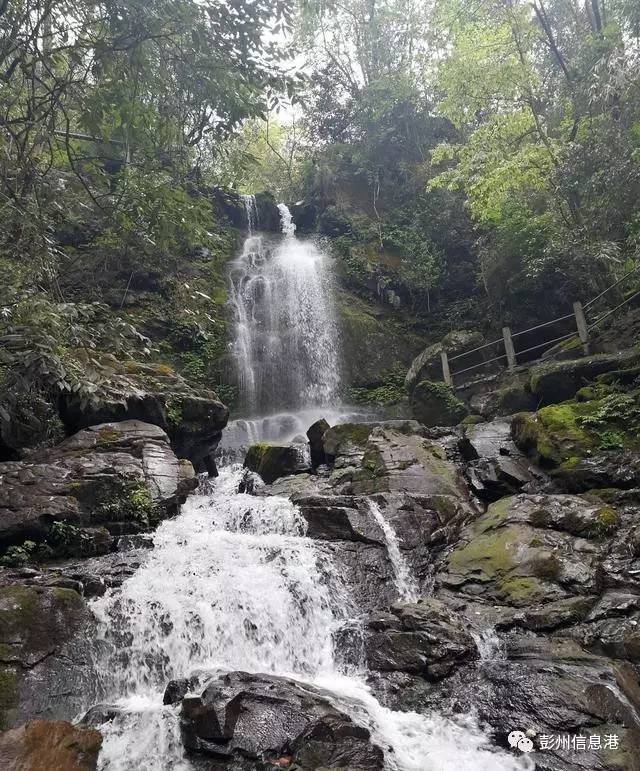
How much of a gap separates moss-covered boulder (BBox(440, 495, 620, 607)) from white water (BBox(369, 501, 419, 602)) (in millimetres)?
431

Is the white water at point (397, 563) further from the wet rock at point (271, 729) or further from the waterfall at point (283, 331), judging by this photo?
the waterfall at point (283, 331)

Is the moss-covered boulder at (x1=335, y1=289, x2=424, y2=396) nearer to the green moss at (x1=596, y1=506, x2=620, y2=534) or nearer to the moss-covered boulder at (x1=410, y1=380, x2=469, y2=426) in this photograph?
the moss-covered boulder at (x1=410, y1=380, x2=469, y2=426)

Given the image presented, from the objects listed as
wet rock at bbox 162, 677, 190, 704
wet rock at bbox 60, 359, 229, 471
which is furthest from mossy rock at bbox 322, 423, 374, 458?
wet rock at bbox 162, 677, 190, 704

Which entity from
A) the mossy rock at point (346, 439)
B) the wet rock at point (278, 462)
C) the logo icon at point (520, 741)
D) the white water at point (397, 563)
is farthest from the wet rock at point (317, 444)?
the logo icon at point (520, 741)

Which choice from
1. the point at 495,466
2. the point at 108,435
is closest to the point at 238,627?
the point at 108,435

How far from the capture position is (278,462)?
34.3ft

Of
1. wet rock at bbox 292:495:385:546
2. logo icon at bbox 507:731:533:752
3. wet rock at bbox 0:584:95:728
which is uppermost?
wet rock at bbox 292:495:385:546

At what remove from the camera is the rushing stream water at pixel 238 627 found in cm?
405

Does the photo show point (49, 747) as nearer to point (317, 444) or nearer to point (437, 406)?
point (317, 444)

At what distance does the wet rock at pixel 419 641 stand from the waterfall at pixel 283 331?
1086cm

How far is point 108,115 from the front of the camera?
17.7 ft

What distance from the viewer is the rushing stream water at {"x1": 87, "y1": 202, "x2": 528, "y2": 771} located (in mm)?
4051

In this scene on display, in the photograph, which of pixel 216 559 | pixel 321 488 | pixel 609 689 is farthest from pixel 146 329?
pixel 609 689

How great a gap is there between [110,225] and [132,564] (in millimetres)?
4063
